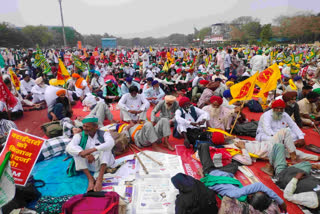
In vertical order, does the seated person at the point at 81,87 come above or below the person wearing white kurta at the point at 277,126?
above

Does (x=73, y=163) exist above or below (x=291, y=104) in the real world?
below

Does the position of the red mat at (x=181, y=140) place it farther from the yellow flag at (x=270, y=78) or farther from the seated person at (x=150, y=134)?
the yellow flag at (x=270, y=78)

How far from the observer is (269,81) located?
16.5ft

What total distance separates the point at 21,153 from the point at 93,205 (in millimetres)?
1258

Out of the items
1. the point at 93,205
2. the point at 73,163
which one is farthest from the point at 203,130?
the point at 93,205

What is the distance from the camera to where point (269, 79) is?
505 cm

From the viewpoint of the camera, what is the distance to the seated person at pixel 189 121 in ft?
15.0

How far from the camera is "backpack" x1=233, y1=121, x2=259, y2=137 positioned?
16.7 feet

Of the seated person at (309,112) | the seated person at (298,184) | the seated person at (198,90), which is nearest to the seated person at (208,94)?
the seated person at (198,90)

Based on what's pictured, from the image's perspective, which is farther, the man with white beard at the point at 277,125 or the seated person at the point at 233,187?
the man with white beard at the point at 277,125

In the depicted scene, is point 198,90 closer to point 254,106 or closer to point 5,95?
point 254,106

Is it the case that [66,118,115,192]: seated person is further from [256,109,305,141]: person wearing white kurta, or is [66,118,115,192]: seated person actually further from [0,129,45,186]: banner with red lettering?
[256,109,305,141]: person wearing white kurta

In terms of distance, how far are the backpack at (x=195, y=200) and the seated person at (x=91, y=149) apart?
1344mm

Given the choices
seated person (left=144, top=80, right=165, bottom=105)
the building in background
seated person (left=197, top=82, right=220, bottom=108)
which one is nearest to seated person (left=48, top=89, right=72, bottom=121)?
seated person (left=144, top=80, right=165, bottom=105)
